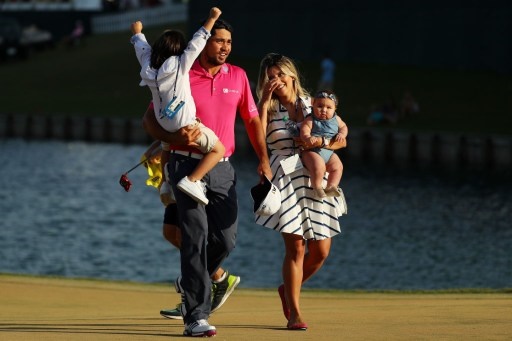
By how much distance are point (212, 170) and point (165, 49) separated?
2.89 ft

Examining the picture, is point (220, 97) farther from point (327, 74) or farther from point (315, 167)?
point (327, 74)

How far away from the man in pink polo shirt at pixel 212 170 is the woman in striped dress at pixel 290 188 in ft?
A: 0.91

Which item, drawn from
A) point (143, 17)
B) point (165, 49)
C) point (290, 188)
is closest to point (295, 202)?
point (290, 188)

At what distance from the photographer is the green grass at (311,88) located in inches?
1614

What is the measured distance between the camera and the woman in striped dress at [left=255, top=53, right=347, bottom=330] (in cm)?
1048

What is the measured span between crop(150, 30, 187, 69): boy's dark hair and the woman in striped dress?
0.82 meters

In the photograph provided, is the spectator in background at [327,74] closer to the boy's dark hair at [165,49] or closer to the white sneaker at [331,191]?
the white sneaker at [331,191]

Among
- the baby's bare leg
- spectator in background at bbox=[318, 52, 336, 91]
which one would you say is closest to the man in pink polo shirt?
the baby's bare leg

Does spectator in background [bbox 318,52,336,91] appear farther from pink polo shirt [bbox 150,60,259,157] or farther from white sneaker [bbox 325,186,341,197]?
pink polo shirt [bbox 150,60,259,157]

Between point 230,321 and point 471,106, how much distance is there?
104ft

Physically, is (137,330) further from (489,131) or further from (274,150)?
(489,131)

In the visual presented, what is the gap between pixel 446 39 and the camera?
47.8 metres

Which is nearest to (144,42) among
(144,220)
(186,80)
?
(186,80)

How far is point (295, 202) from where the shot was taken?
10523 millimetres
